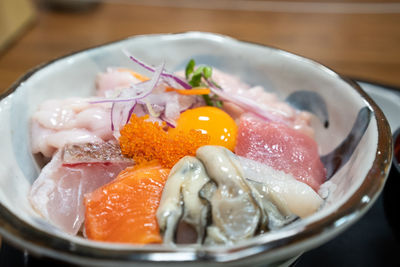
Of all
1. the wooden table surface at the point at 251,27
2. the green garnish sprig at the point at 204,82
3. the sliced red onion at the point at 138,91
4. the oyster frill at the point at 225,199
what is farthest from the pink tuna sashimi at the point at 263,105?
the wooden table surface at the point at 251,27

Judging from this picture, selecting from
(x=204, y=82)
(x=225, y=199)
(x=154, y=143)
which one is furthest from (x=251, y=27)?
(x=225, y=199)

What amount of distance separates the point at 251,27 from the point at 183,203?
145 inches

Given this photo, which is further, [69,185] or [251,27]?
[251,27]

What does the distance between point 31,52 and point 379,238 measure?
12.1 feet

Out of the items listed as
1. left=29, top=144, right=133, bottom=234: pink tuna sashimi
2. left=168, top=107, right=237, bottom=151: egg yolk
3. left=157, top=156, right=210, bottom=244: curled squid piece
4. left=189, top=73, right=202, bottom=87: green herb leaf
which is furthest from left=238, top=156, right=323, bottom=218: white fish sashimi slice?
left=189, top=73, right=202, bottom=87: green herb leaf

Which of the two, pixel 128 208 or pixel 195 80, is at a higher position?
pixel 195 80

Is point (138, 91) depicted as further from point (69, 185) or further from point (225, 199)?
point (225, 199)

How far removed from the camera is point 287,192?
119cm

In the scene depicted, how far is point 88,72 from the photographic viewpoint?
1931 millimetres

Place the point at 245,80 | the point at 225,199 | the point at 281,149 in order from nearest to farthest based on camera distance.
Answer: the point at 225,199 < the point at 281,149 < the point at 245,80

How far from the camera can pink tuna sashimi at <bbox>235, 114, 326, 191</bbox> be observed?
4.67 ft

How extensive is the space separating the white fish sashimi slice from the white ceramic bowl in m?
0.06

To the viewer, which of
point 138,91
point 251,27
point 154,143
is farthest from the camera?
point 251,27

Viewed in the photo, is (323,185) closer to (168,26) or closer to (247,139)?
(247,139)
